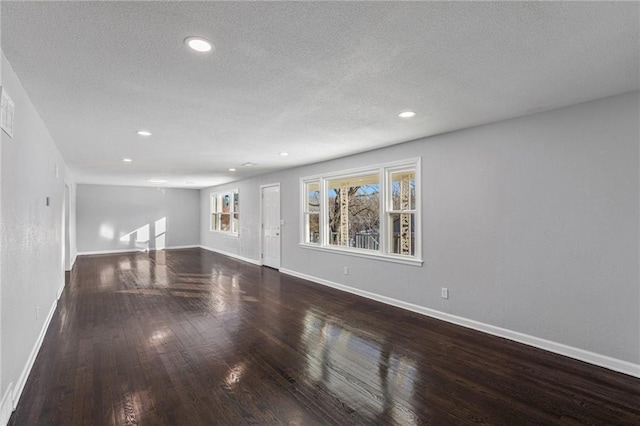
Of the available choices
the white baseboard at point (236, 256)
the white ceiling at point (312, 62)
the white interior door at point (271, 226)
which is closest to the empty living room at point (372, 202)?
the white ceiling at point (312, 62)

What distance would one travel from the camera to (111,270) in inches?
286

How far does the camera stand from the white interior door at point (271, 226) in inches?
288

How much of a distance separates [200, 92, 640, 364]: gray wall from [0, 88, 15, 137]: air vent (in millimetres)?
4008

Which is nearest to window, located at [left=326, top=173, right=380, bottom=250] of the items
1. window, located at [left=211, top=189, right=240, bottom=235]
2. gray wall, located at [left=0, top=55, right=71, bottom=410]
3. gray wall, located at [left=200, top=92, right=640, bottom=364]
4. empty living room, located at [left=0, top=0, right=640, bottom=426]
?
empty living room, located at [left=0, top=0, right=640, bottom=426]

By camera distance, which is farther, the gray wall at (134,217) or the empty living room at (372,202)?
the gray wall at (134,217)

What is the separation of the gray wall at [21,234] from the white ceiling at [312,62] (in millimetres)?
250

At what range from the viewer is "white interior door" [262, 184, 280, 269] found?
7.31 meters

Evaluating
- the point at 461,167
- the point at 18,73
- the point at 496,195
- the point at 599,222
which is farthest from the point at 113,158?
the point at 599,222

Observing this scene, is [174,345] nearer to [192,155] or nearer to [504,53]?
[192,155]

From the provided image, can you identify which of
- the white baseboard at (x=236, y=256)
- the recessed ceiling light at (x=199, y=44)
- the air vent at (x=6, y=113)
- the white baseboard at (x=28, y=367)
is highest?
the recessed ceiling light at (x=199, y=44)

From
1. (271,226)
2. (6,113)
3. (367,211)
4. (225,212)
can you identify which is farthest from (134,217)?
(6,113)

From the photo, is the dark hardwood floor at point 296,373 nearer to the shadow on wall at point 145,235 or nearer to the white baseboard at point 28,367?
the white baseboard at point 28,367

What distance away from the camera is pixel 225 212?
10.3 meters

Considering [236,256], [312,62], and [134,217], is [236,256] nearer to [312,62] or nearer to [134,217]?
[134,217]
